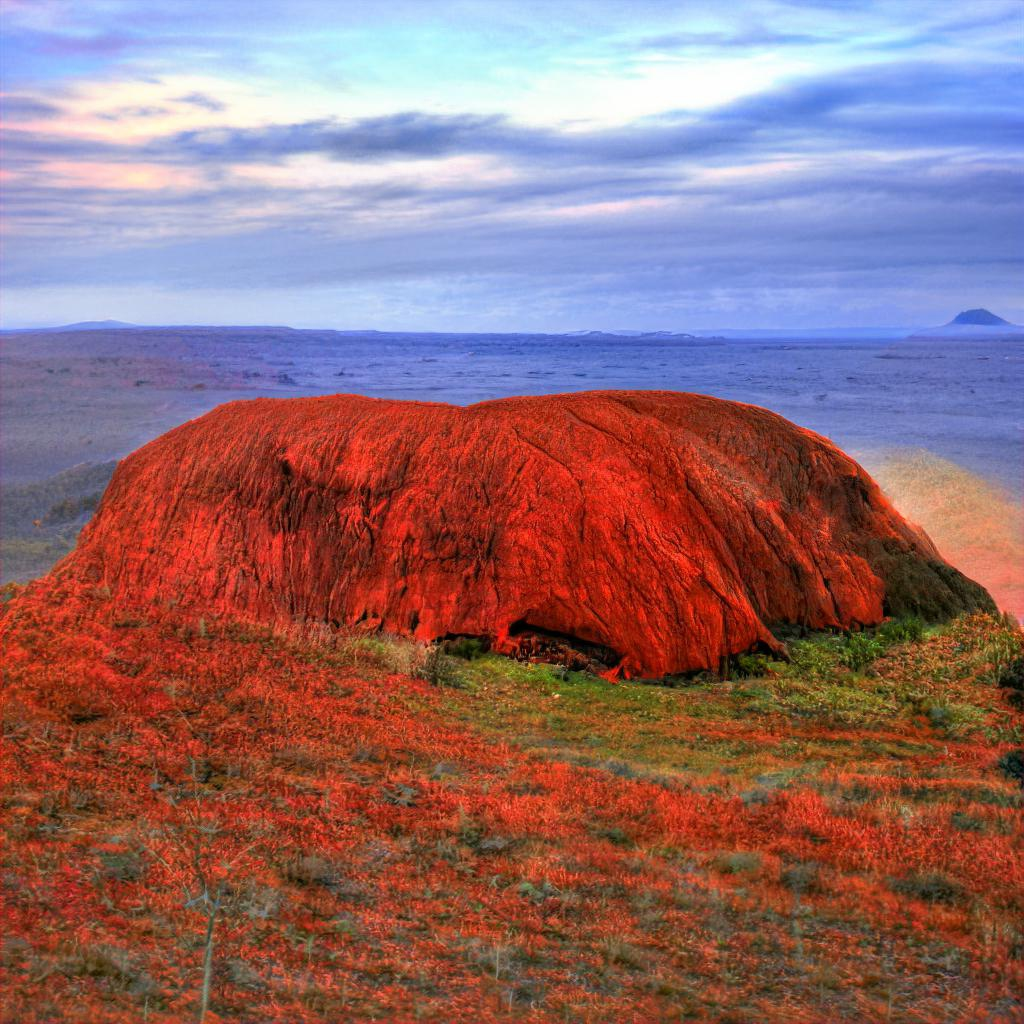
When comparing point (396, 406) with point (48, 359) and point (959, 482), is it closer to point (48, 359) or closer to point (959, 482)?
point (959, 482)

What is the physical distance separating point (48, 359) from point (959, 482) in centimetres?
9596

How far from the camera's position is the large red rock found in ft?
49.4

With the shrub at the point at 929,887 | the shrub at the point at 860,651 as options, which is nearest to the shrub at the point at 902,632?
the shrub at the point at 860,651

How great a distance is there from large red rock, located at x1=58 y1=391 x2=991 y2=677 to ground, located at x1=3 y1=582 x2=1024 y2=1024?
117 centimetres

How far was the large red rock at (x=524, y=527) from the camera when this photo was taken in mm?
15070

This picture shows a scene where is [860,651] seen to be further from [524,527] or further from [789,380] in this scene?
[789,380]

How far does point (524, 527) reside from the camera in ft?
50.2

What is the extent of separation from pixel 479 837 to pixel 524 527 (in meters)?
7.10

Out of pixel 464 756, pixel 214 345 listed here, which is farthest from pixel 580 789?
pixel 214 345

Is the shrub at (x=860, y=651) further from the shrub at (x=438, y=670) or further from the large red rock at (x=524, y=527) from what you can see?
the shrub at (x=438, y=670)

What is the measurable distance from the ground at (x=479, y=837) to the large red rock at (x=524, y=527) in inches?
46.2

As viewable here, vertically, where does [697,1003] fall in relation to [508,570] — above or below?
below

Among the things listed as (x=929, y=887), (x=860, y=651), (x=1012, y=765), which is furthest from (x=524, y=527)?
(x=929, y=887)

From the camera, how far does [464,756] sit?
1108 centimetres
